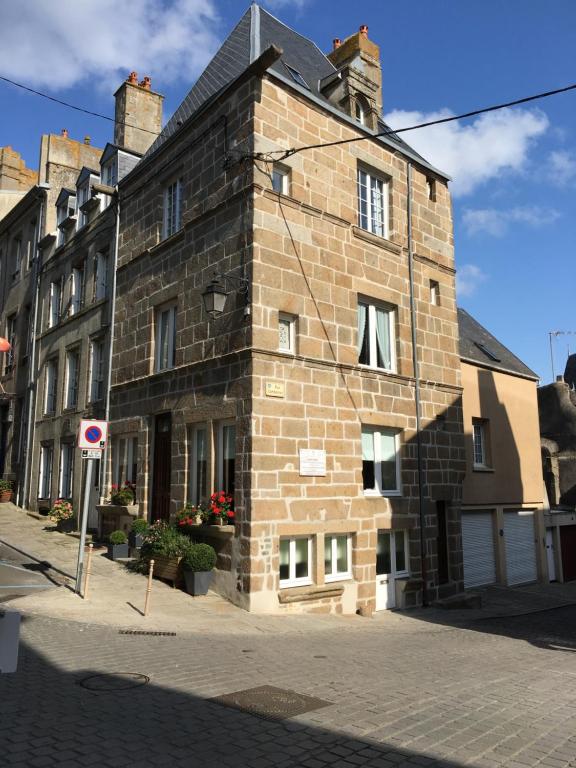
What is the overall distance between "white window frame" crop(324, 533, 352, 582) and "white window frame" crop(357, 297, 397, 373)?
11.8 ft

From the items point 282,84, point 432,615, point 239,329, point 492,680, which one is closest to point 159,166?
point 282,84

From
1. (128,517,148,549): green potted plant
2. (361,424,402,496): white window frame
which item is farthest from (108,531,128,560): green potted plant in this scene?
(361,424,402,496): white window frame

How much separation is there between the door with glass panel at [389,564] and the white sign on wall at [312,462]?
7.86 feet

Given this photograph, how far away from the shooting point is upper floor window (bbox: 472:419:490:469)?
61.2ft

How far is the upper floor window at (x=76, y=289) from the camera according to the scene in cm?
1942

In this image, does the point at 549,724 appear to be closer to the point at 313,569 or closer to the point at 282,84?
the point at 313,569

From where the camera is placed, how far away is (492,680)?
7.14m

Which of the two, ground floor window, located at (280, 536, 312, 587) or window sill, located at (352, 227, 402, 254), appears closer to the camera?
ground floor window, located at (280, 536, 312, 587)

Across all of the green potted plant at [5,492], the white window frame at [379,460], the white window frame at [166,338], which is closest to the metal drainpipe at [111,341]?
the white window frame at [166,338]

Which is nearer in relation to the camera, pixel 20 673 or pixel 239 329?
pixel 20 673

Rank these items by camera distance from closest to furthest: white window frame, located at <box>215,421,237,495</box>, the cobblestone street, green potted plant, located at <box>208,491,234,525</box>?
the cobblestone street < green potted plant, located at <box>208,491,234,525</box> < white window frame, located at <box>215,421,237,495</box>

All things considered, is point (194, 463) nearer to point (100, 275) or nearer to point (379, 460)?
point (379, 460)

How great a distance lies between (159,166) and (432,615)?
38.9 feet

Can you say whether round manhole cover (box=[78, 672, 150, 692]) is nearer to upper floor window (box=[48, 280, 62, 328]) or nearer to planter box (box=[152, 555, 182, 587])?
planter box (box=[152, 555, 182, 587])
